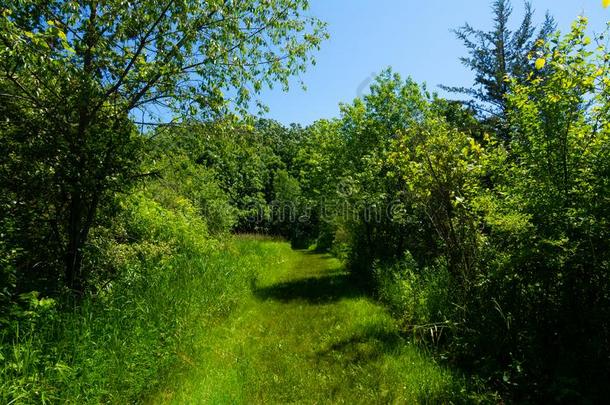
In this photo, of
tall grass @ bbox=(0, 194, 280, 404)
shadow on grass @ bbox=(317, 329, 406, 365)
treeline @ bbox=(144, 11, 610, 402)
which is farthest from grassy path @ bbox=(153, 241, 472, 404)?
treeline @ bbox=(144, 11, 610, 402)

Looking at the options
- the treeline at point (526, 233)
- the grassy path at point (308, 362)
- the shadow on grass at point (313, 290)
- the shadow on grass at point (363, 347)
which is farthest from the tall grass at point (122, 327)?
the treeline at point (526, 233)

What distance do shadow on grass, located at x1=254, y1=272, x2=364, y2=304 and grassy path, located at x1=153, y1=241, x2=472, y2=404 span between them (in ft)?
2.65

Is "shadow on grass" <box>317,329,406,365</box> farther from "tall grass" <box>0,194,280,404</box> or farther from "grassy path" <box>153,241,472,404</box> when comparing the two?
"tall grass" <box>0,194,280,404</box>

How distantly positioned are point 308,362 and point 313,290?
6.08 m

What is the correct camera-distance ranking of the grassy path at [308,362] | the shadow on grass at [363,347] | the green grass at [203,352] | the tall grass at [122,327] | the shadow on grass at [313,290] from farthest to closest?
the shadow on grass at [313,290] → the shadow on grass at [363,347] → the grassy path at [308,362] → the green grass at [203,352] → the tall grass at [122,327]

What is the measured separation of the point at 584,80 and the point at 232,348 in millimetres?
6767

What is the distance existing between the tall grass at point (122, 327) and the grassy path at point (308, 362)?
474 mm

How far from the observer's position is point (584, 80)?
462 centimetres

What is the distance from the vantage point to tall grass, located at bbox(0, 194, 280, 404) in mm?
3957

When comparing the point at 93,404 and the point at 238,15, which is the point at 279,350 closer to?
the point at 93,404

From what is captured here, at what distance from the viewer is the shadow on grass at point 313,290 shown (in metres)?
11.3

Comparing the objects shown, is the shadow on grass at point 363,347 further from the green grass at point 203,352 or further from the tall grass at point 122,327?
the tall grass at point 122,327

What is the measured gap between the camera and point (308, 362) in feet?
21.4

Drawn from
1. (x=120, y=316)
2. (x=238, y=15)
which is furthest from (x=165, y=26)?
(x=120, y=316)
